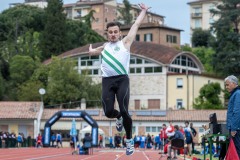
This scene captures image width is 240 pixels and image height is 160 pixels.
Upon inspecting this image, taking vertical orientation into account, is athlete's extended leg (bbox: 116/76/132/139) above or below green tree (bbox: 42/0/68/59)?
below

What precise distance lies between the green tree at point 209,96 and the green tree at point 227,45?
8332 millimetres

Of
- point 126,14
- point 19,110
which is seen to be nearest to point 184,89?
point 19,110

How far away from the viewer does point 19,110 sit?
87.5m

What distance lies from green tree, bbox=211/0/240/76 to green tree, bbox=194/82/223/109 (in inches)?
328

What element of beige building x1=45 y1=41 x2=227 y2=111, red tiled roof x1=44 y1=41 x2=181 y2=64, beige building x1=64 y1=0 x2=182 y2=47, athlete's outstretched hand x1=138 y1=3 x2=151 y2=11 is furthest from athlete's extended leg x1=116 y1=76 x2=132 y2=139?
beige building x1=64 y1=0 x2=182 y2=47

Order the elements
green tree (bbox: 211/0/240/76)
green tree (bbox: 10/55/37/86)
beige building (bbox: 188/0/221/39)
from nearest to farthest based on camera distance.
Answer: green tree (bbox: 211/0/240/76), green tree (bbox: 10/55/37/86), beige building (bbox: 188/0/221/39)

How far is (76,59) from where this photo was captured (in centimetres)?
10981

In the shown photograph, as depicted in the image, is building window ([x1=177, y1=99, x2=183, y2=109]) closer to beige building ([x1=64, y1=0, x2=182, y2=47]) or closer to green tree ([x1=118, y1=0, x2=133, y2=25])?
beige building ([x1=64, y1=0, x2=182, y2=47])

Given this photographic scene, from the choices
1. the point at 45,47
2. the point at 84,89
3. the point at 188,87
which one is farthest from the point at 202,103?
the point at 45,47

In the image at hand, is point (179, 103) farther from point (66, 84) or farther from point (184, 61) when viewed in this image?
point (66, 84)

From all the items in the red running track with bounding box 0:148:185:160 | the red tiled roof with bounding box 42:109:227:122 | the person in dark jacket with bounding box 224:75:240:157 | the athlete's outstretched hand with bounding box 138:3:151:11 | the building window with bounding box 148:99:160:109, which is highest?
the building window with bounding box 148:99:160:109

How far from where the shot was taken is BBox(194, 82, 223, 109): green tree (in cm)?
9444

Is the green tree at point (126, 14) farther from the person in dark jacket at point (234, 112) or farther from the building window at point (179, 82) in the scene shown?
the person in dark jacket at point (234, 112)

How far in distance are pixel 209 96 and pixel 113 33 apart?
82.1m
